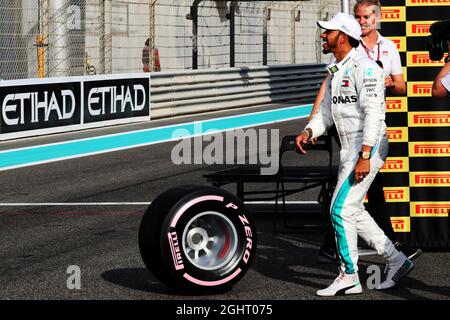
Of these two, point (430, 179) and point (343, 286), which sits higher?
point (430, 179)

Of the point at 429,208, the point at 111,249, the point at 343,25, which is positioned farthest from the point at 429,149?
the point at 111,249

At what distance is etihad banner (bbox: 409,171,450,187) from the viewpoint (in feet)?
28.3

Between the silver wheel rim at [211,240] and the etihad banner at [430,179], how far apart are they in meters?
2.10

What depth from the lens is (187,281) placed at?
686 cm

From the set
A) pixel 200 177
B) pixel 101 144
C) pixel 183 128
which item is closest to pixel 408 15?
pixel 200 177

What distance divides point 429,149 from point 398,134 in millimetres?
285

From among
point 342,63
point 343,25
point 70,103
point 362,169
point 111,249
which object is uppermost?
point 343,25

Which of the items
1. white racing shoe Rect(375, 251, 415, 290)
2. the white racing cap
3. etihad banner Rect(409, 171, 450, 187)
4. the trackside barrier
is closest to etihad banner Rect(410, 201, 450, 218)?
etihad banner Rect(409, 171, 450, 187)

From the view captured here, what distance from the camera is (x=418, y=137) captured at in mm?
8602

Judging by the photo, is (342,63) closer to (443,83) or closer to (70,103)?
(443,83)

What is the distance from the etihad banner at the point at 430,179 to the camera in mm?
8633

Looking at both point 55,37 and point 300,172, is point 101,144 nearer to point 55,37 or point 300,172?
point 55,37

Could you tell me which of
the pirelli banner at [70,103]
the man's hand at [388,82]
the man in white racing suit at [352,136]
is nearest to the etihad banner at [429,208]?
the man's hand at [388,82]

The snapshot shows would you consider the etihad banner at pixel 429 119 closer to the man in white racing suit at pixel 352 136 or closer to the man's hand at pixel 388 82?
the man's hand at pixel 388 82
